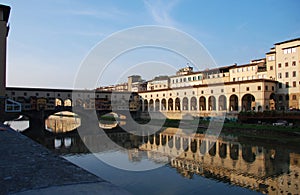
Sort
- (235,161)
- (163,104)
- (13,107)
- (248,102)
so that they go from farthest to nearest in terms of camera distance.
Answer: (163,104)
(248,102)
(13,107)
(235,161)

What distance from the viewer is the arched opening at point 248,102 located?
38.1 metres

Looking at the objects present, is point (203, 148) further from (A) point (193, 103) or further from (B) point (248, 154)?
(A) point (193, 103)

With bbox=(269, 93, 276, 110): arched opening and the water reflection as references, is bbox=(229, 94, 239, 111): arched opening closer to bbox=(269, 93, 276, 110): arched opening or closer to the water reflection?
bbox=(269, 93, 276, 110): arched opening

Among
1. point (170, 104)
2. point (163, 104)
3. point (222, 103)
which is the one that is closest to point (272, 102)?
point (222, 103)

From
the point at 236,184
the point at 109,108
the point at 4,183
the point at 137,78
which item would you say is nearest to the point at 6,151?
the point at 4,183

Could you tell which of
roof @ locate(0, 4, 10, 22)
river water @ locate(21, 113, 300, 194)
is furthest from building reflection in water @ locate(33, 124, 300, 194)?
roof @ locate(0, 4, 10, 22)

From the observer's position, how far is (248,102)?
39.0 metres

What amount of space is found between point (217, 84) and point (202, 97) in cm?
361

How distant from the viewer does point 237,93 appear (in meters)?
36.9

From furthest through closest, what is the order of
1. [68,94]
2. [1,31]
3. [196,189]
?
[68,94]
[1,31]
[196,189]

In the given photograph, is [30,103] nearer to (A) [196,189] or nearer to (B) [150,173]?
(B) [150,173]

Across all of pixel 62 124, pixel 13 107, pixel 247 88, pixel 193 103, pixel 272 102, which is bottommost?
pixel 62 124

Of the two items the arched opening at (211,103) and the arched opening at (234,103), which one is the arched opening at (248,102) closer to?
the arched opening at (234,103)

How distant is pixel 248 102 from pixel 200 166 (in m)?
27.3
